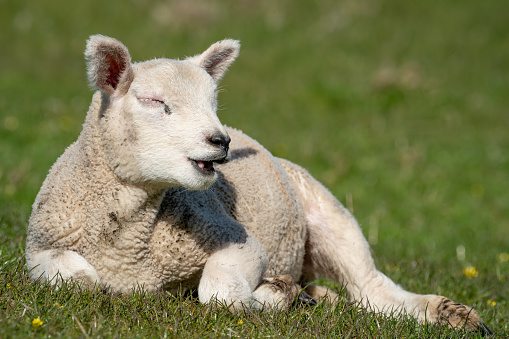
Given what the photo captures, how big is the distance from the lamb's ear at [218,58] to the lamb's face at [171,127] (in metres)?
0.45

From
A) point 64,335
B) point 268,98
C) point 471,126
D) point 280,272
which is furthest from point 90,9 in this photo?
point 64,335

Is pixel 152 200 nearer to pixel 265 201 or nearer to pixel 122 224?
pixel 122 224

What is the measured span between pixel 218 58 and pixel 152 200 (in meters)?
1.10

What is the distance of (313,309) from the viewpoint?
3914mm

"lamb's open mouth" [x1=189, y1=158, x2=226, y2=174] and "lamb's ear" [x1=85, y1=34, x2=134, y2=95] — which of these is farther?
"lamb's ear" [x1=85, y1=34, x2=134, y2=95]

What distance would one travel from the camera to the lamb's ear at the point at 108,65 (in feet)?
12.1

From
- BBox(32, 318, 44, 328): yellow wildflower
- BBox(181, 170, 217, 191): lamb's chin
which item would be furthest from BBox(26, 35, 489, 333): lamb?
BBox(32, 318, 44, 328): yellow wildflower

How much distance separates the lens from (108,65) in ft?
12.5

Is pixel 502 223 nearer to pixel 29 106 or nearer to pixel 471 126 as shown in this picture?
pixel 471 126

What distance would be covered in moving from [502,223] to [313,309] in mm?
6746

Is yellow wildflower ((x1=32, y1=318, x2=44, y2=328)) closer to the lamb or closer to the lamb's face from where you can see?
the lamb

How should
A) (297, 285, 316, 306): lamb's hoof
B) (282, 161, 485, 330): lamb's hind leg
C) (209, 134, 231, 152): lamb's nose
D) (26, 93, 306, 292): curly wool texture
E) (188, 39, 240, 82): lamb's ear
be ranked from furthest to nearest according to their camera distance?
1. (282, 161, 485, 330): lamb's hind leg
2. (188, 39, 240, 82): lamb's ear
3. (297, 285, 316, 306): lamb's hoof
4. (26, 93, 306, 292): curly wool texture
5. (209, 134, 231, 152): lamb's nose

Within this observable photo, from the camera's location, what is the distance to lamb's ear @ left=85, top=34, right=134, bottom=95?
370 centimetres

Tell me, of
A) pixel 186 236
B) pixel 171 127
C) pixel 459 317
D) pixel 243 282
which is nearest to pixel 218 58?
pixel 171 127
